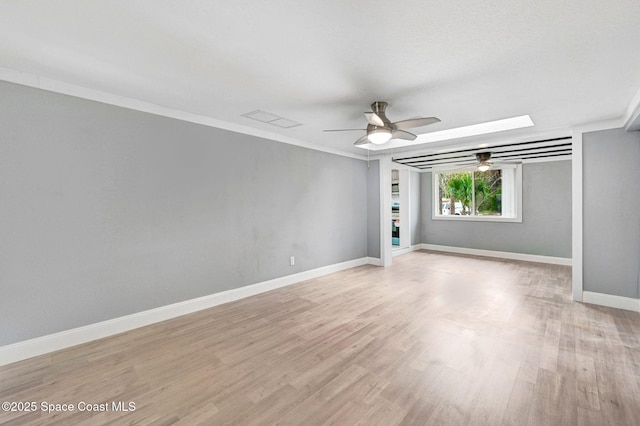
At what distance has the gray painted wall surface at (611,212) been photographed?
3.54m

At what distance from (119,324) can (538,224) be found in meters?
8.04

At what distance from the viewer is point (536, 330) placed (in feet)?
9.69

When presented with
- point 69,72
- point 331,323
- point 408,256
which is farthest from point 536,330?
point 69,72

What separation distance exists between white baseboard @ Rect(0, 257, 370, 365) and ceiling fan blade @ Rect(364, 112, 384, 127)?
9.44ft

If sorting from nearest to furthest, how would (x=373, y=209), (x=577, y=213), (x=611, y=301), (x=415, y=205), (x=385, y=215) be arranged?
1. (x=611, y=301)
2. (x=577, y=213)
3. (x=385, y=215)
4. (x=373, y=209)
5. (x=415, y=205)

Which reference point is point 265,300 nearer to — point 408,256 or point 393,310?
point 393,310

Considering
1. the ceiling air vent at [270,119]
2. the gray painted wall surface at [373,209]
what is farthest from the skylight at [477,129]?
the ceiling air vent at [270,119]

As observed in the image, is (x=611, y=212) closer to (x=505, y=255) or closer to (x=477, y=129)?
(x=477, y=129)

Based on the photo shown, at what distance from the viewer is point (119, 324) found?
2.94 m

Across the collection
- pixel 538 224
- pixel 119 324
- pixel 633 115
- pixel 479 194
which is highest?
pixel 633 115

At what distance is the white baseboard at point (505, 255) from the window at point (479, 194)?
835 mm

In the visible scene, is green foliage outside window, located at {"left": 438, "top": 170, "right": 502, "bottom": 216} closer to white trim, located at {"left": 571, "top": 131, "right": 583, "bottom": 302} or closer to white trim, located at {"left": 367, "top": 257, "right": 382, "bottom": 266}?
white trim, located at {"left": 367, "top": 257, "right": 382, "bottom": 266}

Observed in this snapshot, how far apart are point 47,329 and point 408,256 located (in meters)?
6.67

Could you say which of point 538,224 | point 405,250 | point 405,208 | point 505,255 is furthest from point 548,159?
point 405,250
